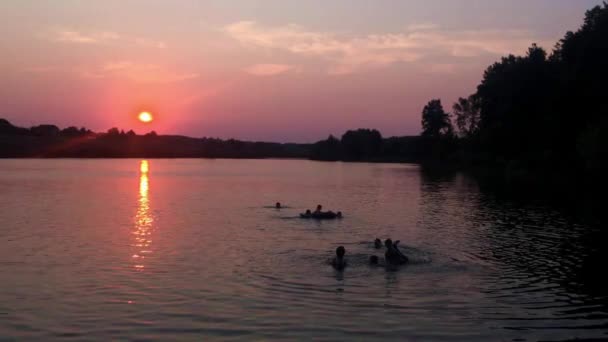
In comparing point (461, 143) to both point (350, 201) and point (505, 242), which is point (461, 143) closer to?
point (350, 201)

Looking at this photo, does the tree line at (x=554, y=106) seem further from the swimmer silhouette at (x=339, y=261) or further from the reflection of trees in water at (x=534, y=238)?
the swimmer silhouette at (x=339, y=261)

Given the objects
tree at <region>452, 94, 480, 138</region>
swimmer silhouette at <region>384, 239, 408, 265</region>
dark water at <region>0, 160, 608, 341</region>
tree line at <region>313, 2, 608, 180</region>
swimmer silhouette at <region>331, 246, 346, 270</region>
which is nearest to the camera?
dark water at <region>0, 160, 608, 341</region>

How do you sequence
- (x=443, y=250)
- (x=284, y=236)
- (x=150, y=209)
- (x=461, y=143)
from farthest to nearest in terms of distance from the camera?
(x=461, y=143), (x=150, y=209), (x=284, y=236), (x=443, y=250)

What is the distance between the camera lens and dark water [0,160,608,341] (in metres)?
15.5

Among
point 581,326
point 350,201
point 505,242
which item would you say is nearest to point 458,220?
point 505,242

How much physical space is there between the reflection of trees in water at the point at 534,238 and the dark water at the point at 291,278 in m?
0.13

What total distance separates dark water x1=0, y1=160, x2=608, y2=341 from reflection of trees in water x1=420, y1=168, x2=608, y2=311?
125 millimetres

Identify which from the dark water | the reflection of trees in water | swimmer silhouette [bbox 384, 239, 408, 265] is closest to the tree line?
the reflection of trees in water

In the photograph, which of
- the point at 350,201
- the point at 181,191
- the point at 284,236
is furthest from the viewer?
the point at 181,191

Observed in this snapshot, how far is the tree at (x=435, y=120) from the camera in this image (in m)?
174

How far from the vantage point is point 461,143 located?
16500cm

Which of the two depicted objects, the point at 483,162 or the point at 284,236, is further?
the point at 483,162

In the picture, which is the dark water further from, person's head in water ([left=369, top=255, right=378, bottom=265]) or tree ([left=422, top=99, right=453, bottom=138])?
tree ([left=422, top=99, right=453, bottom=138])

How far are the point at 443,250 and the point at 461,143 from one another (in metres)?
143
